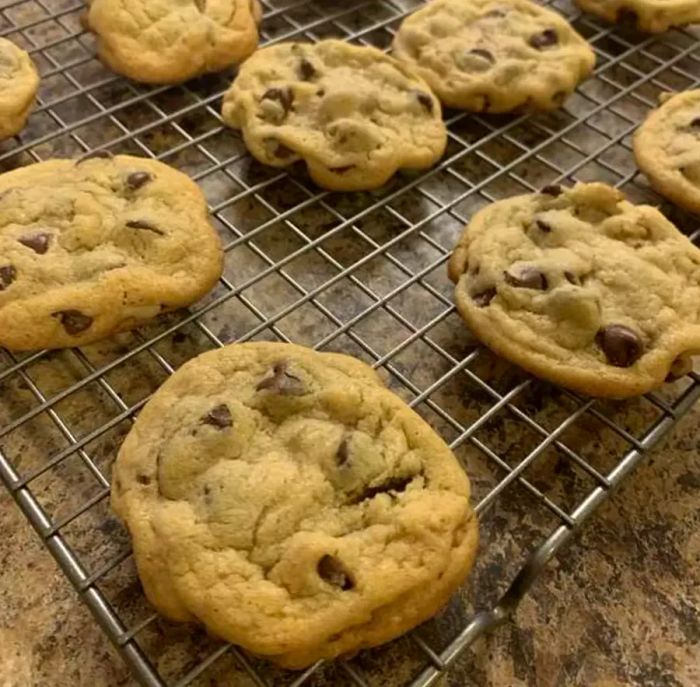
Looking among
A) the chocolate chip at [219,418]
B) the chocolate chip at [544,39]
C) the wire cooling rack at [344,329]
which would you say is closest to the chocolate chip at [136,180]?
the wire cooling rack at [344,329]

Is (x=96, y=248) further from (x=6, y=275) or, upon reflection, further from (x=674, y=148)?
(x=674, y=148)

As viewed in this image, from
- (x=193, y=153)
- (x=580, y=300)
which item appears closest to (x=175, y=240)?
(x=193, y=153)

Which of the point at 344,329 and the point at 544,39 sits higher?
the point at 544,39

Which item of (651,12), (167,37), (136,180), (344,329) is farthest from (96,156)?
(651,12)

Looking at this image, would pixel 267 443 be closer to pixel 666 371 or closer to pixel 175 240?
pixel 175 240

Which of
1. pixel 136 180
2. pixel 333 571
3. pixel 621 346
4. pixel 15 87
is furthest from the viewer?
pixel 15 87

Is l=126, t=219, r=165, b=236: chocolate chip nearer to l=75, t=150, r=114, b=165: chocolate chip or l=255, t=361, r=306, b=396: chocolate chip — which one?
l=75, t=150, r=114, b=165: chocolate chip

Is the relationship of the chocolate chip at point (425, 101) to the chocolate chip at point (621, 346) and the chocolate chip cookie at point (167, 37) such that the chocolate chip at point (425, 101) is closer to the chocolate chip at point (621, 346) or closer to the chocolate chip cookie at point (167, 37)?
the chocolate chip cookie at point (167, 37)
